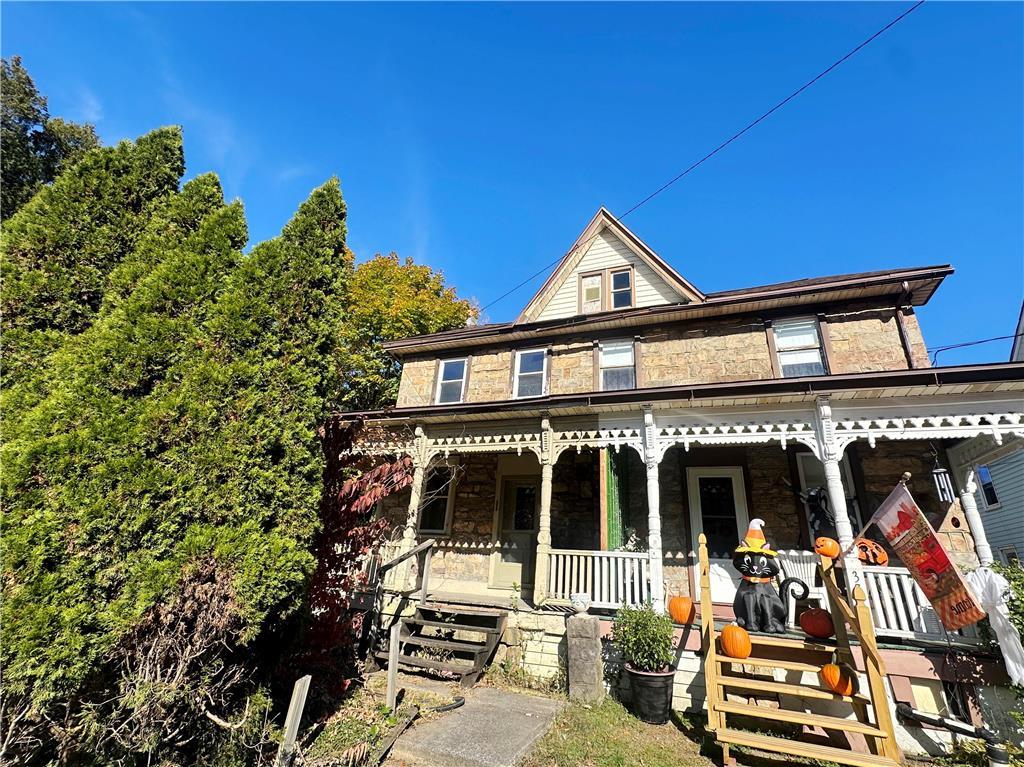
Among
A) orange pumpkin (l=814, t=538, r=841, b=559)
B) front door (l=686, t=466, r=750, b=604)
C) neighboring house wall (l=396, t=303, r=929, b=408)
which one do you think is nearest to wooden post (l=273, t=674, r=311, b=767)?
orange pumpkin (l=814, t=538, r=841, b=559)

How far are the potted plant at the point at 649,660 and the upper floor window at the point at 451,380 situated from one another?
7.61 meters

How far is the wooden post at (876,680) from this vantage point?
4.25m

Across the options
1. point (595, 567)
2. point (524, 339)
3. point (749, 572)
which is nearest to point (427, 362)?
point (524, 339)

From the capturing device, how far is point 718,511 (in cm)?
923

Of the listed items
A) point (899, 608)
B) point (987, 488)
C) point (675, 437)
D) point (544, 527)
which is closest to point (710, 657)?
point (899, 608)

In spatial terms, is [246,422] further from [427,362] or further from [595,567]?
[427,362]

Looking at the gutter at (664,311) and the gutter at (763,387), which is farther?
the gutter at (664,311)

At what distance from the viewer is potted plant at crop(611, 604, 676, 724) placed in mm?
5586

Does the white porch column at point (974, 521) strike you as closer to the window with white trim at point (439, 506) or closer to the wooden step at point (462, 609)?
the wooden step at point (462, 609)

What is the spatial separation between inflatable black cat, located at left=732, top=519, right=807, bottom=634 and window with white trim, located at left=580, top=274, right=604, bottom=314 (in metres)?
7.78

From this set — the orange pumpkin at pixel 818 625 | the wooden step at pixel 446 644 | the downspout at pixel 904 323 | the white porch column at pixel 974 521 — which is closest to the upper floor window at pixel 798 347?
the downspout at pixel 904 323

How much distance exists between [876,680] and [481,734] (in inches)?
165

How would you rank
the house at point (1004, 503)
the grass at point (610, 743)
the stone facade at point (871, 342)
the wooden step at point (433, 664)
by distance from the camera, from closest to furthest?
the grass at point (610, 743) < the wooden step at point (433, 664) < the stone facade at point (871, 342) < the house at point (1004, 503)

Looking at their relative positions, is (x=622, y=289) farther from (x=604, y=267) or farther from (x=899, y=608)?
(x=899, y=608)
